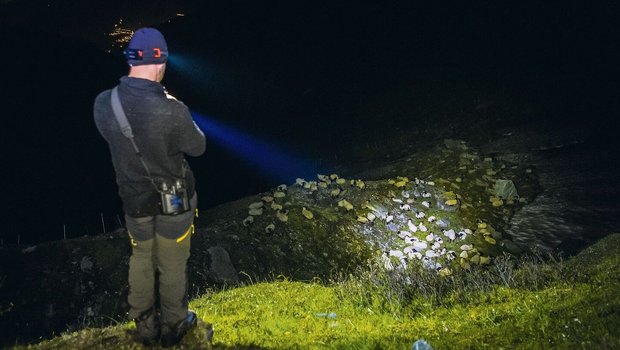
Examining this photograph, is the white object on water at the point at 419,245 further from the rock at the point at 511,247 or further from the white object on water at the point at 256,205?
the white object on water at the point at 256,205

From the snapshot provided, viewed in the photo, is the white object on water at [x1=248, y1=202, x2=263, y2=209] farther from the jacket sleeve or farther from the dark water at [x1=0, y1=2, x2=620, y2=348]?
the jacket sleeve

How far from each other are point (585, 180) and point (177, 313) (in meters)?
15.6

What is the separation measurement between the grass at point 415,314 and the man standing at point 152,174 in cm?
59

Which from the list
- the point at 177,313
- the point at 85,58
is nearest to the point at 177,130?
the point at 177,313

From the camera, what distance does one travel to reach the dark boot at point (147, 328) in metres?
4.89

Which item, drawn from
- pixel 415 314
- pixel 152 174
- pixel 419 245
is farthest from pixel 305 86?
pixel 152 174

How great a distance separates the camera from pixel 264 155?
93.4 feet

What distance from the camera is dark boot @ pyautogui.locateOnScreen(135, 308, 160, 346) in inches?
192

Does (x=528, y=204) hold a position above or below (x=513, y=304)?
below

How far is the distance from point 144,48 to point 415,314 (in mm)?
5507

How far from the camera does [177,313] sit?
491cm

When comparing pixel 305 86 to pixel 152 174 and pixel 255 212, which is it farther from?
pixel 152 174

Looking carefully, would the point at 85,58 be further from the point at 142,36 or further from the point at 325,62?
the point at 142,36

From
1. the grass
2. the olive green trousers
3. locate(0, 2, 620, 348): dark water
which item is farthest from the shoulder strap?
locate(0, 2, 620, 348): dark water
